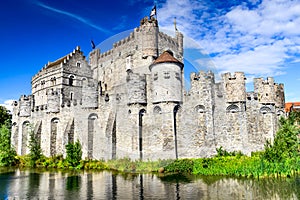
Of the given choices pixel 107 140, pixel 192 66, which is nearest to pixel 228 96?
pixel 192 66

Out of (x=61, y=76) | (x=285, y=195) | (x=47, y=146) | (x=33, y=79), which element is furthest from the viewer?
(x=33, y=79)

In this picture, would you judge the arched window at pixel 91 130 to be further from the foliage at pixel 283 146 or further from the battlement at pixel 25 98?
the foliage at pixel 283 146

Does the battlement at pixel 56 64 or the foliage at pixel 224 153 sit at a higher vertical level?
the battlement at pixel 56 64

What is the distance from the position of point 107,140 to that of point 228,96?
14.4 m

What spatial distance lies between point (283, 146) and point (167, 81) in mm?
12722

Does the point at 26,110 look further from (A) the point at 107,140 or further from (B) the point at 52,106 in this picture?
(A) the point at 107,140

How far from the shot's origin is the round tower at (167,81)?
27891 mm

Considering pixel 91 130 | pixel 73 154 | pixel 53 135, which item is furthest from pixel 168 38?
pixel 73 154

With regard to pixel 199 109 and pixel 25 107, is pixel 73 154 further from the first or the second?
pixel 25 107

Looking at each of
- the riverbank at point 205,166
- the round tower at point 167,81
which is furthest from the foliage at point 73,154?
the round tower at point 167,81

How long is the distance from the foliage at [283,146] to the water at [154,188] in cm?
283

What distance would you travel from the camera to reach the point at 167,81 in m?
28.0

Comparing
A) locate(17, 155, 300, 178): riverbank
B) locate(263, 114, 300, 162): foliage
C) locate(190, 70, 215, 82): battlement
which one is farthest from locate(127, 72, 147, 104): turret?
locate(263, 114, 300, 162): foliage

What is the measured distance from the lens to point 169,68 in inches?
1109
